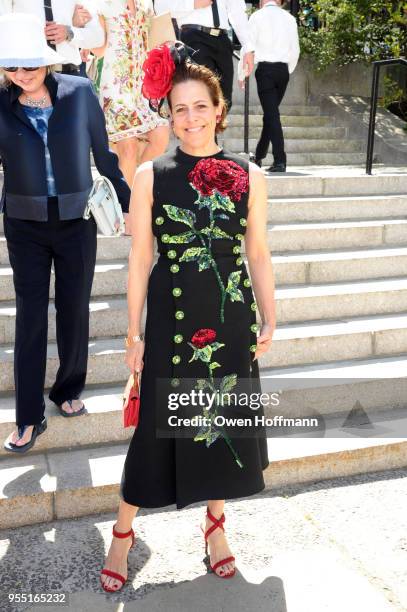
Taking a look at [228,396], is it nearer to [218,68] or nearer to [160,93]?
[160,93]

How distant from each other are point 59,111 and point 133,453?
160cm

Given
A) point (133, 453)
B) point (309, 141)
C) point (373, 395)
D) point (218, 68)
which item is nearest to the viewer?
point (133, 453)

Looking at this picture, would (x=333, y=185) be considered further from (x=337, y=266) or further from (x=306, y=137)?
(x=306, y=137)

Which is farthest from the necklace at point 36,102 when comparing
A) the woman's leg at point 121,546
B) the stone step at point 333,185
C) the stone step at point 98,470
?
the stone step at point 333,185

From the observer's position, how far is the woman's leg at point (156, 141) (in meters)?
4.78

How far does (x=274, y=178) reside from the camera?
621cm

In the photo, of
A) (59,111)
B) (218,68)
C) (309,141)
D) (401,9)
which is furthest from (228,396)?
(401,9)

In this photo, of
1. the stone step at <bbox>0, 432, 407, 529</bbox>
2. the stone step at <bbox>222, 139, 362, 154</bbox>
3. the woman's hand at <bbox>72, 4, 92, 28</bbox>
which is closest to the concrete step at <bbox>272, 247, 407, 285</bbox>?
the stone step at <bbox>0, 432, 407, 529</bbox>

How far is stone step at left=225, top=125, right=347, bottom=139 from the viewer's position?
902 centimetres

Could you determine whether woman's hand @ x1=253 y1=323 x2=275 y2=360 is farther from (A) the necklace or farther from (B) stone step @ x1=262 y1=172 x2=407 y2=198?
(B) stone step @ x1=262 y1=172 x2=407 y2=198

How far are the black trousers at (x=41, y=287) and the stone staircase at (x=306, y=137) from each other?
5.55m

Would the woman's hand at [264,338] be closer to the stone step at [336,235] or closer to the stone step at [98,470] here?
the stone step at [98,470]

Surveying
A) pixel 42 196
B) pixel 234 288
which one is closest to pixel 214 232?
pixel 234 288

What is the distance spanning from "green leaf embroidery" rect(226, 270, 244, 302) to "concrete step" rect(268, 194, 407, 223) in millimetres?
3128
